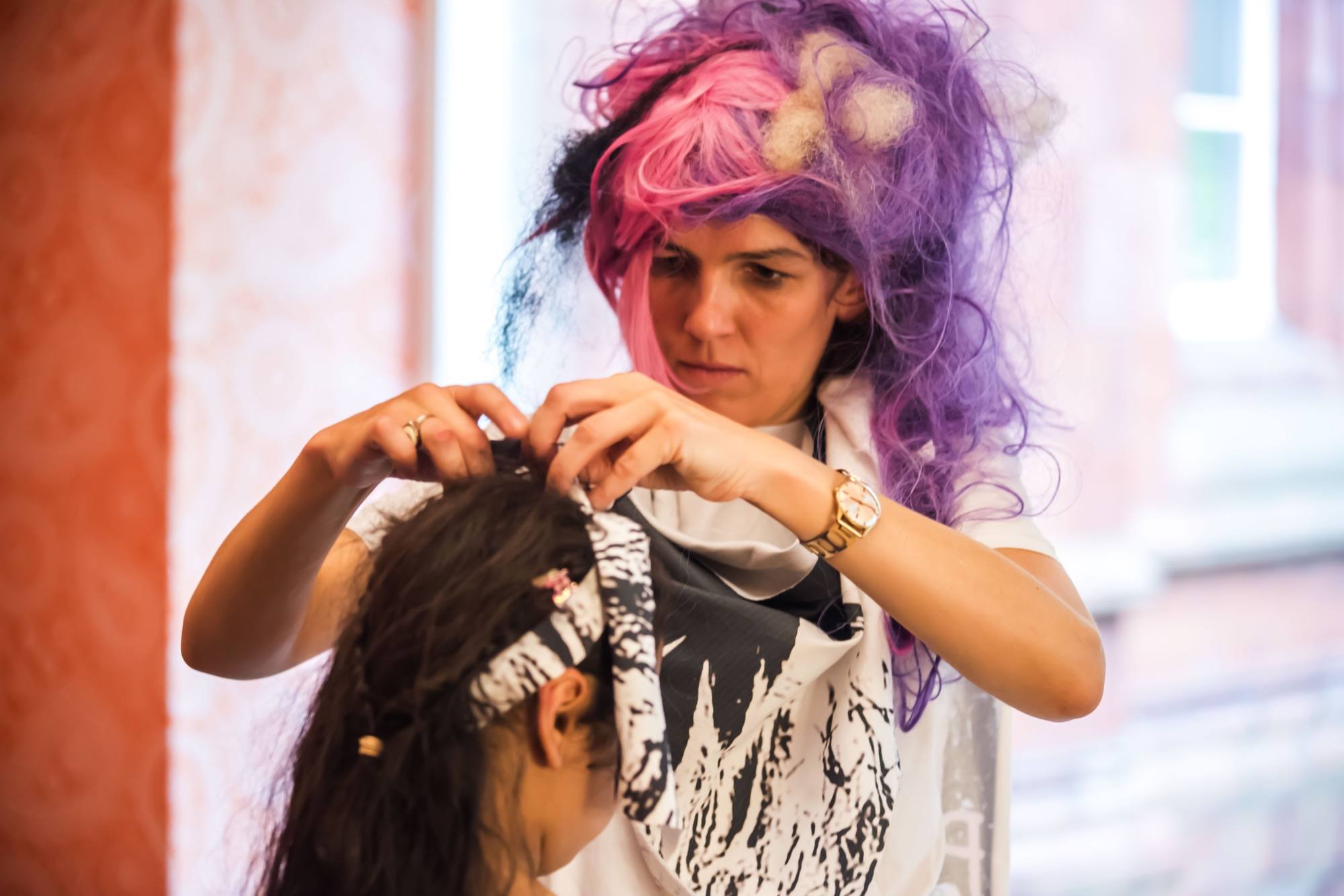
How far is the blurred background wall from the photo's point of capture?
159cm

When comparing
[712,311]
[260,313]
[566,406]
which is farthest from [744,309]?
[260,313]

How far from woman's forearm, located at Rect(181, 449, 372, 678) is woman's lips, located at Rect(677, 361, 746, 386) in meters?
0.36

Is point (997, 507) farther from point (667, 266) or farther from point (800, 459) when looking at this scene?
point (667, 266)

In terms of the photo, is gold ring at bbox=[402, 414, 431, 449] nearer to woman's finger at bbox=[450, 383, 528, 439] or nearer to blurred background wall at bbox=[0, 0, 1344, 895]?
woman's finger at bbox=[450, 383, 528, 439]

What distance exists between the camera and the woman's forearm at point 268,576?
852 mm

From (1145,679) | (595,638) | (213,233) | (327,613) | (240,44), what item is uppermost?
(240,44)

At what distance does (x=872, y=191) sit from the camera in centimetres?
104

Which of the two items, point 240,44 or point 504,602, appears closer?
point 504,602

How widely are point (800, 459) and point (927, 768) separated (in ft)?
1.46

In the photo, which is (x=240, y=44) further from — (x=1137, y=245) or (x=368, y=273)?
(x=1137, y=245)

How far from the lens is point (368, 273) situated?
6.17ft

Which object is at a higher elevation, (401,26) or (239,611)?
(401,26)

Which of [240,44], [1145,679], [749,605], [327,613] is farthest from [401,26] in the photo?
[1145,679]

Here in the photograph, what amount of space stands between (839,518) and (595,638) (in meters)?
0.21
